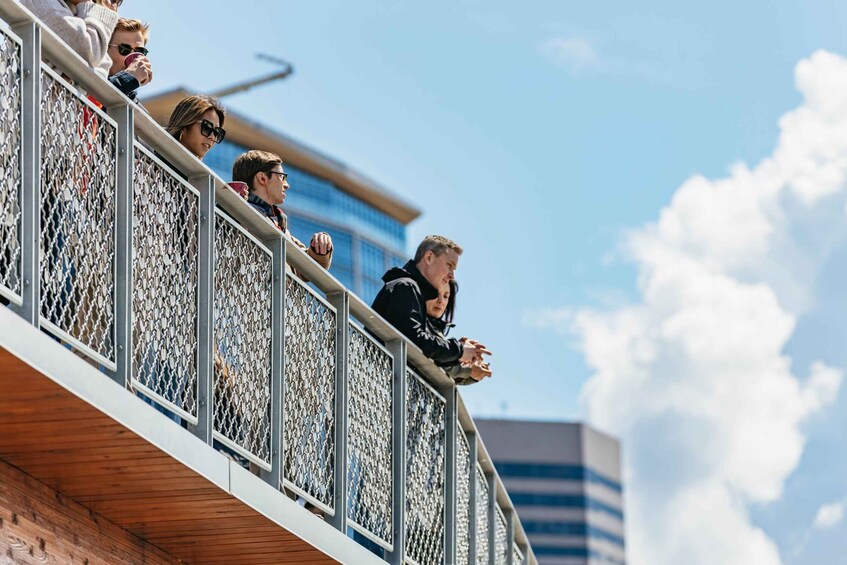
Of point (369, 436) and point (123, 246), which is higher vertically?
point (369, 436)

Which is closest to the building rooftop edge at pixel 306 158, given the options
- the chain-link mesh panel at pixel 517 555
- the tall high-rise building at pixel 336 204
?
the tall high-rise building at pixel 336 204

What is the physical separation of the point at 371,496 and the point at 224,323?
6.39 feet

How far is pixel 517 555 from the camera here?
13914 mm

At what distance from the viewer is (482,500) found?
12.8 meters

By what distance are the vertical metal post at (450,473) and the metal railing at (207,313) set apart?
0.03ft

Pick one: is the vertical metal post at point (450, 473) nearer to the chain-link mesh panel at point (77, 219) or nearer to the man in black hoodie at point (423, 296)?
the man in black hoodie at point (423, 296)

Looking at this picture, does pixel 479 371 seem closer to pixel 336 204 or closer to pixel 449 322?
pixel 449 322

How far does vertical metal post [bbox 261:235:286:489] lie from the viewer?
355 inches

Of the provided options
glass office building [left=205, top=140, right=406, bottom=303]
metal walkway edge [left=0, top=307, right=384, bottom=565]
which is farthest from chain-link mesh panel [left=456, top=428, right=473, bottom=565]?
glass office building [left=205, top=140, right=406, bottom=303]

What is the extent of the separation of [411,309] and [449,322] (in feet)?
1.83

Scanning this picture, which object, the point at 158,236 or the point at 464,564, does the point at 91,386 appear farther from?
the point at 464,564

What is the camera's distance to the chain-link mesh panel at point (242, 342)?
872cm

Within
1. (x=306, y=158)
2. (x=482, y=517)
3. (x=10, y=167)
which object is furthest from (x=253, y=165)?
(x=306, y=158)

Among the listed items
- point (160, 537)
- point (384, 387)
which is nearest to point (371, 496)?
point (384, 387)
